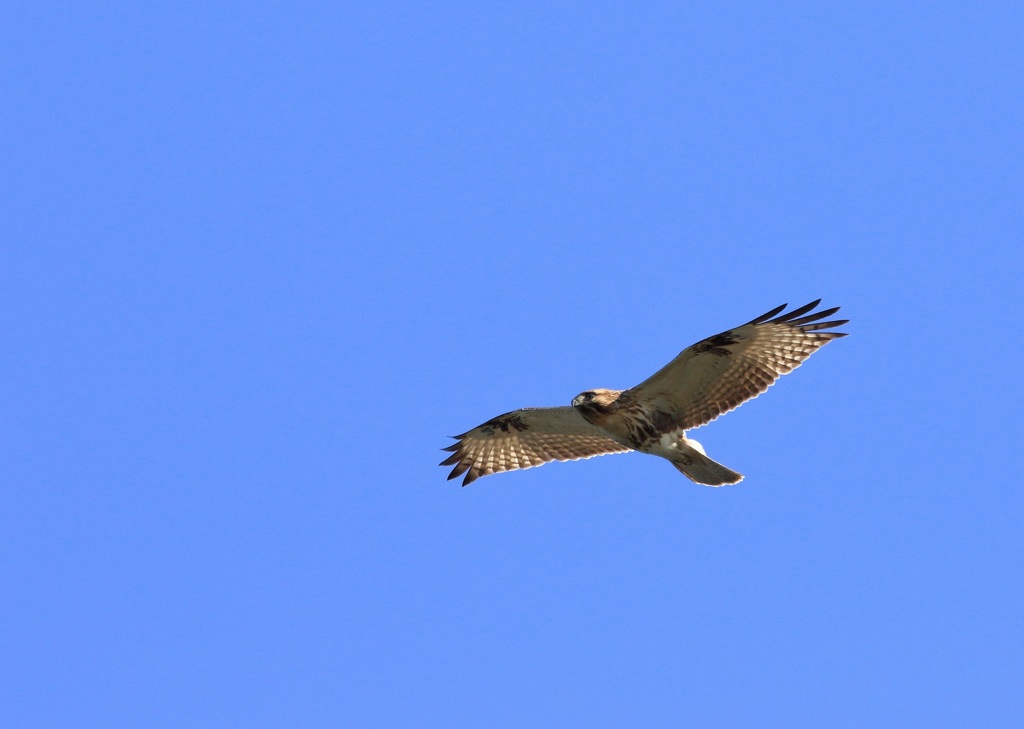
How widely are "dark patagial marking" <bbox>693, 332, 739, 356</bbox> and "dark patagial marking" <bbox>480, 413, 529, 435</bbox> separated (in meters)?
Result: 2.22

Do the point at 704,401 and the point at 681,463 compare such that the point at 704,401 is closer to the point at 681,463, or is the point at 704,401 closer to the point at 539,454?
the point at 681,463

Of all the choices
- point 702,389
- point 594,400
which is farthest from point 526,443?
point 702,389

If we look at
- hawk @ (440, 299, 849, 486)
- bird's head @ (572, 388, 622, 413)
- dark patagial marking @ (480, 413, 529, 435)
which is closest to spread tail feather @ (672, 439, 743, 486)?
hawk @ (440, 299, 849, 486)

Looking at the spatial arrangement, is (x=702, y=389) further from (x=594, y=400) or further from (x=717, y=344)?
(x=594, y=400)

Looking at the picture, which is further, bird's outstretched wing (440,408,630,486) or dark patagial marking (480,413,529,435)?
dark patagial marking (480,413,529,435)

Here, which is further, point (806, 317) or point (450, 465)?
point (450, 465)

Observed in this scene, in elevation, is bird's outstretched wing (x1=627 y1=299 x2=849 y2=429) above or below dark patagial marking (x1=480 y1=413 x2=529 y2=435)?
below

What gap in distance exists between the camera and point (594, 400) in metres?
11.2

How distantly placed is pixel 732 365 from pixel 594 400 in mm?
1310

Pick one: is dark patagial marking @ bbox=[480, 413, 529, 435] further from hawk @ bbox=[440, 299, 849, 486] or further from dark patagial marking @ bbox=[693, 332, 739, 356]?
dark patagial marking @ bbox=[693, 332, 739, 356]

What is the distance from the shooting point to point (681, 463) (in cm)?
1128

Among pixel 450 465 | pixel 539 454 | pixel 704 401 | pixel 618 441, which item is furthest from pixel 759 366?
pixel 450 465

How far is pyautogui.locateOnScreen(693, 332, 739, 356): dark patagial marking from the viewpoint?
10992 mm

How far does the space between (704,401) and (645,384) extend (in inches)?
25.2
